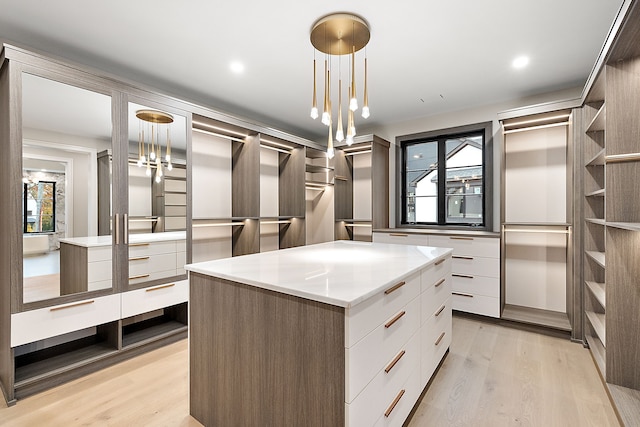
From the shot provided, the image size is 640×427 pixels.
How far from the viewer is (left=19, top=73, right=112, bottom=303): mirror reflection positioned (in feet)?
6.46

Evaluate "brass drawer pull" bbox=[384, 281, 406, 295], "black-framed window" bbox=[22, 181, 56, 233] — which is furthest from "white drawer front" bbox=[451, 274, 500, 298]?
"black-framed window" bbox=[22, 181, 56, 233]

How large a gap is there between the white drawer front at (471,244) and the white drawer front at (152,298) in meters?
2.78

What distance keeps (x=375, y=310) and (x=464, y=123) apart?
137 inches

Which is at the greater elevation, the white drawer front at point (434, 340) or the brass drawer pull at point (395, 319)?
the brass drawer pull at point (395, 319)

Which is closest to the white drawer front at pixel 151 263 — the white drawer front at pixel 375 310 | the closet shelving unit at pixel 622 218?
the white drawer front at pixel 375 310

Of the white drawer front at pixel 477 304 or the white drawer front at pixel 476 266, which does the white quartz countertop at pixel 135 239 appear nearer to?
the white drawer front at pixel 476 266

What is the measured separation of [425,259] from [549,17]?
188 cm

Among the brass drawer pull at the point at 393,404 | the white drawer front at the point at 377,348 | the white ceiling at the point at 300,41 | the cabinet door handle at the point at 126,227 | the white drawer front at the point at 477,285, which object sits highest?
the white ceiling at the point at 300,41

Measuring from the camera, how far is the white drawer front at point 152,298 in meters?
2.46

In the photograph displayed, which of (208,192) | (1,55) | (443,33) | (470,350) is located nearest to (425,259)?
(470,350)

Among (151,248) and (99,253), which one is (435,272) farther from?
(99,253)

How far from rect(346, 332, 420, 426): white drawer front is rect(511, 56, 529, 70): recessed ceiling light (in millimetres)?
2549

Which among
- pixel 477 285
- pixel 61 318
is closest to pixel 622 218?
pixel 477 285

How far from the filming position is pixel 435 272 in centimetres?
211
